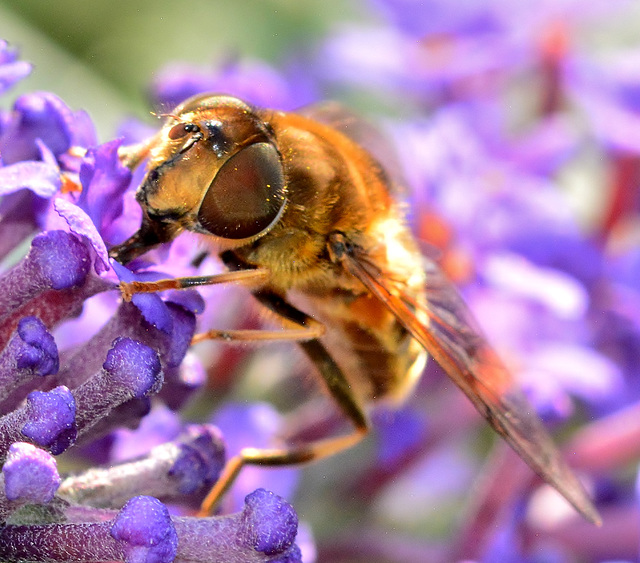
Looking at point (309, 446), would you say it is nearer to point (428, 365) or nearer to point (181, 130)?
point (428, 365)

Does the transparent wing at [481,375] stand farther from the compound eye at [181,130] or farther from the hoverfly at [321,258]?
the compound eye at [181,130]

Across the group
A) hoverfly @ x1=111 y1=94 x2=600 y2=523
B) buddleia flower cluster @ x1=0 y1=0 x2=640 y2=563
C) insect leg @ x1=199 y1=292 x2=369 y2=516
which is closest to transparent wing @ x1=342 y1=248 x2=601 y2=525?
hoverfly @ x1=111 y1=94 x2=600 y2=523

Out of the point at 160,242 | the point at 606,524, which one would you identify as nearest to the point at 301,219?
the point at 160,242

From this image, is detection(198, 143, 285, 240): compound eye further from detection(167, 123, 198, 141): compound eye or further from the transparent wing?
the transparent wing

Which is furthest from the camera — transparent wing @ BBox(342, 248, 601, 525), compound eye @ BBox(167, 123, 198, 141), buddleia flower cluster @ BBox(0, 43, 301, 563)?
transparent wing @ BBox(342, 248, 601, 525)

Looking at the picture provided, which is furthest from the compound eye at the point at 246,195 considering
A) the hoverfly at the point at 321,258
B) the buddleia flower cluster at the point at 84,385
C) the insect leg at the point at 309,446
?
the insect leg at the point at 309,446

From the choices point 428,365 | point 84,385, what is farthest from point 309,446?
point 84,385
